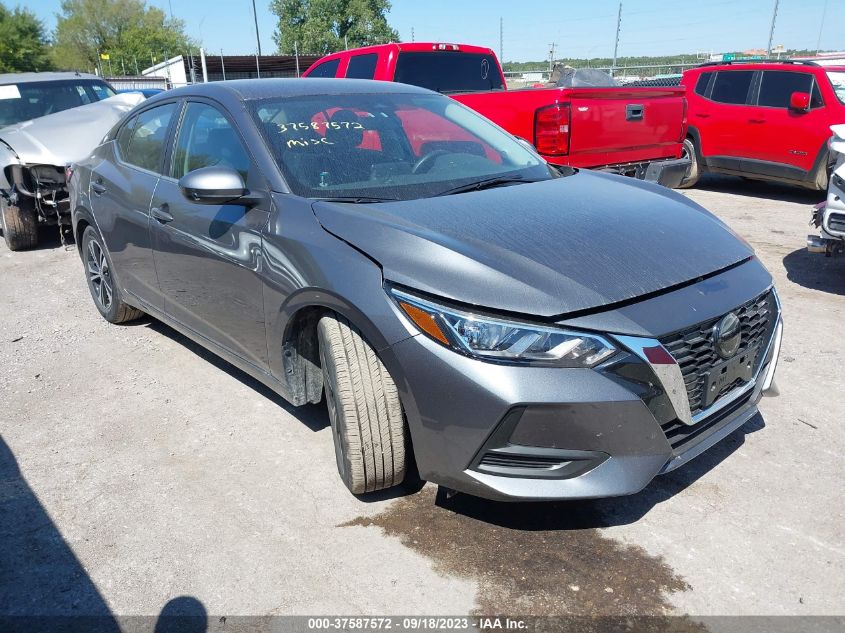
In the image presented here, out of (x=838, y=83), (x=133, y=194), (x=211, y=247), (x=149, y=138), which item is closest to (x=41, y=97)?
(x=149, y=138)

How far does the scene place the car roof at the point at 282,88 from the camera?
3.51 metres

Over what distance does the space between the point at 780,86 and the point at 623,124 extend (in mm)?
3878

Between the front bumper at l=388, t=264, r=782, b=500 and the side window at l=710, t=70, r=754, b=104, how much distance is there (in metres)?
8.46

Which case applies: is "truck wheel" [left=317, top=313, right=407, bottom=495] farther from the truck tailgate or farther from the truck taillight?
the truck tailgate

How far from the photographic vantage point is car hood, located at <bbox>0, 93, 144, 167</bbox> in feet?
23.2

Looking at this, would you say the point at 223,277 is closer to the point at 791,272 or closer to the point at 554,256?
the point at 554,256

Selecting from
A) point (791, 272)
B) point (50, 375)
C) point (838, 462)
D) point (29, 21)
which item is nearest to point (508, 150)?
point (838, 462)

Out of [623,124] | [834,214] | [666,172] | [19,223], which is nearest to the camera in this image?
[834,214]

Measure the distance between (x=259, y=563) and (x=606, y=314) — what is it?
5.12 ft

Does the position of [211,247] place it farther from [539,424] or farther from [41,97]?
[41,97]

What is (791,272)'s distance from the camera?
605 cm

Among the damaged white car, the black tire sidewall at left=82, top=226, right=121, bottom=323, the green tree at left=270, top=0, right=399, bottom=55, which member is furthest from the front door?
the green tree at left=270, top=0, right=399, bottom=55

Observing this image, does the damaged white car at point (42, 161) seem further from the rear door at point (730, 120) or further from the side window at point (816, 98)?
the side window at point (816, 98)

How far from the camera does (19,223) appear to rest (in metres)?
7.48
